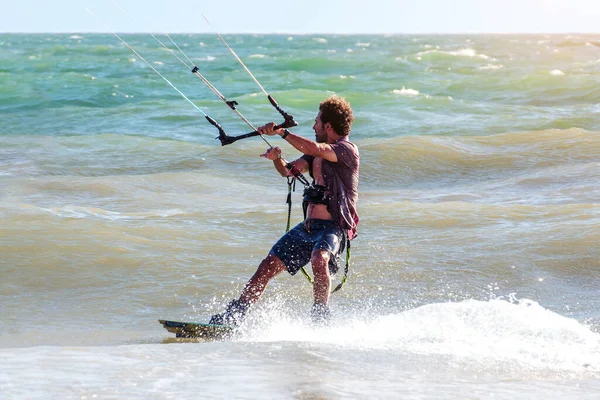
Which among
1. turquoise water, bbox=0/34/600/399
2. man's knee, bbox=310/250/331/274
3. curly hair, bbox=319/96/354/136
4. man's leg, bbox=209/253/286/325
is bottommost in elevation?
turquoise water, bbox=0/34/600/399

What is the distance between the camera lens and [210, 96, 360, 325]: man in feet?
19.2

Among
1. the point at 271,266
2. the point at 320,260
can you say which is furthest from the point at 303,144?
the point at 271,266

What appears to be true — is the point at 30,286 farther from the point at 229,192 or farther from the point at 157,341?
the point at 229,192

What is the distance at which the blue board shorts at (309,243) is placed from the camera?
5.91 m

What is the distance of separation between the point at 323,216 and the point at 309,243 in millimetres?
190

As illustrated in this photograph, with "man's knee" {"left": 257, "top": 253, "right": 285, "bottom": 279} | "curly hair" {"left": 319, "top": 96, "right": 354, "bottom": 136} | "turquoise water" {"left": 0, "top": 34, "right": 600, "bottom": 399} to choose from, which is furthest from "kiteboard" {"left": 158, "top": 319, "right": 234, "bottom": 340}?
"curly hair" {"left": 319, "top": 96, "right": 354, "bottom": 136}

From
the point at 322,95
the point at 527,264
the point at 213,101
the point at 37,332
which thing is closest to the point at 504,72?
the point at 322,95

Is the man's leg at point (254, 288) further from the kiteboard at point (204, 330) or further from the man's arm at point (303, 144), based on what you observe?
the man's arm at point (303, 144)

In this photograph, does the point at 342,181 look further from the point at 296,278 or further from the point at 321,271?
the point at 296,278

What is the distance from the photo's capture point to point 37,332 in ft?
22.0

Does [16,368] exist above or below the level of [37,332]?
above

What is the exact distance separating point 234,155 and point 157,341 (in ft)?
33.2

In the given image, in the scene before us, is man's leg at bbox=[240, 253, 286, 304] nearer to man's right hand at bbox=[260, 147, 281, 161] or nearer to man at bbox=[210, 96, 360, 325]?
man at bbox=[210, 96, 360, 325]

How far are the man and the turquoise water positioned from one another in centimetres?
27
